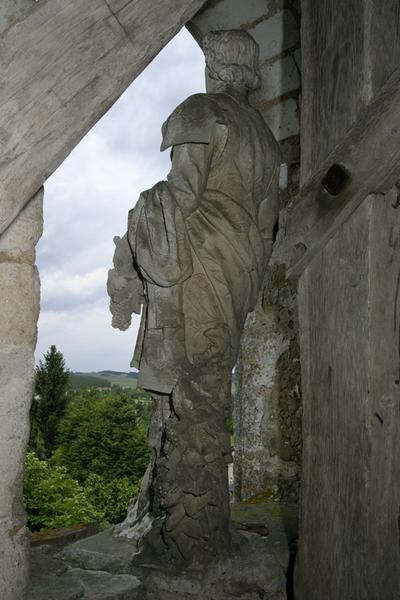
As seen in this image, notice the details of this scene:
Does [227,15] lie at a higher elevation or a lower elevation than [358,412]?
higher

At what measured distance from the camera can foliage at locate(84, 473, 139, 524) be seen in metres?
9.68

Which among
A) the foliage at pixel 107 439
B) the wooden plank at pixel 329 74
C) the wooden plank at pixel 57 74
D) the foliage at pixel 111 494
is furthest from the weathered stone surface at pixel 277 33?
the foliage at pixel 107 439

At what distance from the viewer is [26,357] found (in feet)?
4.94

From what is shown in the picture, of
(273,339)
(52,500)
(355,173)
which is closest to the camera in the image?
(355,173)

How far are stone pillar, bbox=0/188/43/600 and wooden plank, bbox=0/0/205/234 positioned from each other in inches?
4.5

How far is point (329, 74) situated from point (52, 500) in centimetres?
846

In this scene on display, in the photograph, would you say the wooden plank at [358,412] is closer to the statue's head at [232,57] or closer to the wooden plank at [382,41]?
the wooden plank at [382,41]

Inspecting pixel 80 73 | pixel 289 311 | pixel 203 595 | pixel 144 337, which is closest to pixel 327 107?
pixel 80 73

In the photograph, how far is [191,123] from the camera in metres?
2.37

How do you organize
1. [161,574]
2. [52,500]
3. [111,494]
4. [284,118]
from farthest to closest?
[111,494], [52,500], [284,118], [161,574]

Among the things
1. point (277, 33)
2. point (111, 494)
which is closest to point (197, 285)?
point (277, 33)

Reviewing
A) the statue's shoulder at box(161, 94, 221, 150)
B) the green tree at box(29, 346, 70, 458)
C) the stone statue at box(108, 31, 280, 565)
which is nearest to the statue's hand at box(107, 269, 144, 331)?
the stone statue at box(108, 31, 280, 565)

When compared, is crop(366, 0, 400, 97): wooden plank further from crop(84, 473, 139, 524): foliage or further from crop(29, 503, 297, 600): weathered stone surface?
crop(84, 473, 139, 524): foliage

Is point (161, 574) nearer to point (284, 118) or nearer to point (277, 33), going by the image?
point (284, 118)
